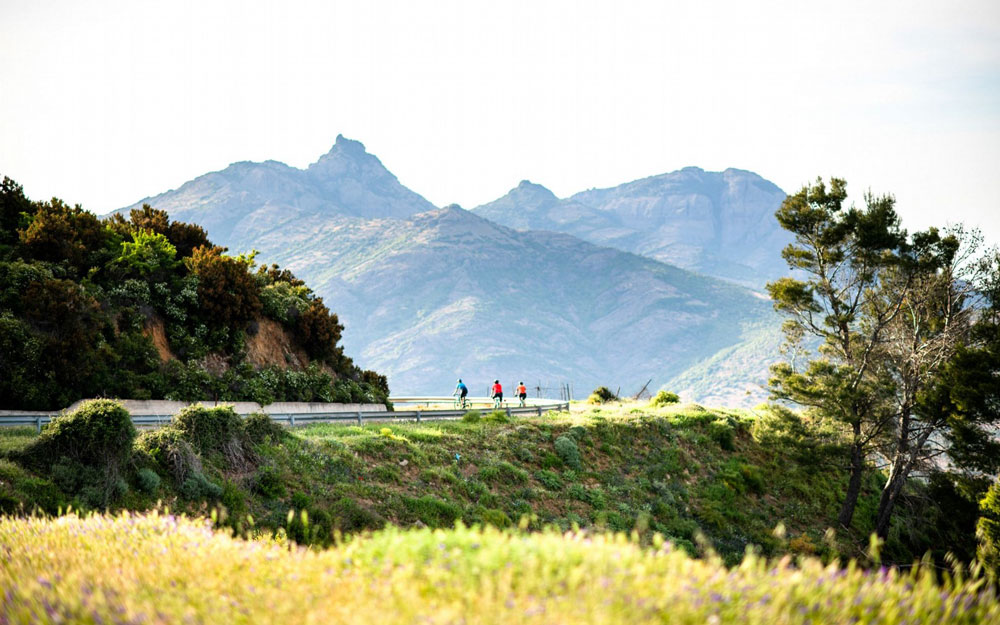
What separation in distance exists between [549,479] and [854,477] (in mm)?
15082

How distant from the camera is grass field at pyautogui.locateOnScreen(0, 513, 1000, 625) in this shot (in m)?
5.05

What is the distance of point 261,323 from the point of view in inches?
1262

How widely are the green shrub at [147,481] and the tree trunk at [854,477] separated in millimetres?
27120

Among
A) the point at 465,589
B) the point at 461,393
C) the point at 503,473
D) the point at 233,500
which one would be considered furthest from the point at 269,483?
the point at 461,393

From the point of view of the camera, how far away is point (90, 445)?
15.4 meters

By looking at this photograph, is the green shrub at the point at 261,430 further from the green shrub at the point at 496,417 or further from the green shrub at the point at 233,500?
the green shrub at the point at 496,417

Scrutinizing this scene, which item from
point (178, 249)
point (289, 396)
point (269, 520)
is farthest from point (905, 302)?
point (178, 249)

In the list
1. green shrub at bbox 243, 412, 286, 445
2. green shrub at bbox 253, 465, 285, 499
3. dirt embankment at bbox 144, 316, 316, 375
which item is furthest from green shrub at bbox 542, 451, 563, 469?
dirt embankment at bbox 144, 316, 316, 375

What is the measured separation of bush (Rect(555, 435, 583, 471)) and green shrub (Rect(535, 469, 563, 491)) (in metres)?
1.74

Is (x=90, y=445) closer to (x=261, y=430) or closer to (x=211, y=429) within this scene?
(x=211, y=429)

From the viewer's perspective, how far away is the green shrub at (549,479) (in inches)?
1008

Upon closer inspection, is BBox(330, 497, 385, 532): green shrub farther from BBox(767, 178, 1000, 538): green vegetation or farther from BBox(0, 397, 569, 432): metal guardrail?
BBox(767, 178, 1000, 538): green vegetation

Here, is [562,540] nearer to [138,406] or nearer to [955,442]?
[138,406]

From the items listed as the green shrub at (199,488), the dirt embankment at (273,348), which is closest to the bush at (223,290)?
the dirt embankment at (273,348)
